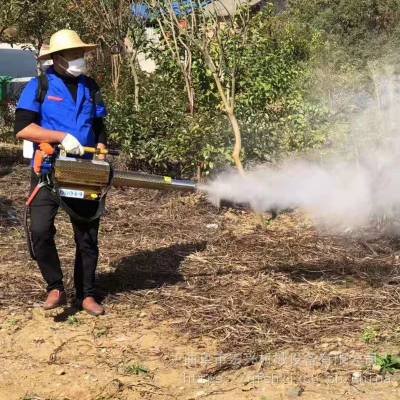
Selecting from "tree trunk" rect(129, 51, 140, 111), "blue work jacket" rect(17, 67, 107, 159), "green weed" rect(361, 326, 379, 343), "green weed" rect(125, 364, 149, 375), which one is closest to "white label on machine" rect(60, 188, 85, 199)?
"blue work jacket" rect(17, 67, 107, 159)

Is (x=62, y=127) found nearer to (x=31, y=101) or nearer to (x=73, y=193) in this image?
(x=31, y=101)

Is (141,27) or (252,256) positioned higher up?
(141,27)

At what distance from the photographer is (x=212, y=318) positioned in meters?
4.46

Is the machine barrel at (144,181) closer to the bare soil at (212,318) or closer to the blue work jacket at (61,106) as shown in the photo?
the blue work jacket at (61,106)

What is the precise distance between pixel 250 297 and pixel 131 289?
96 centimetres

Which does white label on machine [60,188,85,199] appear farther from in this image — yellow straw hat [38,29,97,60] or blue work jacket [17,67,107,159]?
yellow straw hat [38,29,97,60]

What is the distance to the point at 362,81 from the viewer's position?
26.3ft

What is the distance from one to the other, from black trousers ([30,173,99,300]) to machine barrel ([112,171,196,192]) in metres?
0.27

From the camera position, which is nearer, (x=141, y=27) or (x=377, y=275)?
(x=377, y=275)

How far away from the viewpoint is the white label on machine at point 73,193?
168 inches

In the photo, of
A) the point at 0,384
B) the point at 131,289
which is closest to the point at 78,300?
the point at 131,289

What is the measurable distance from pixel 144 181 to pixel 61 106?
77 cm

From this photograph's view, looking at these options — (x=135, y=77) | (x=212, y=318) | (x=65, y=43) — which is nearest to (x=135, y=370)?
(x=212, y=318)

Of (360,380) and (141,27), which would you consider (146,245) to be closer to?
(360,380)
